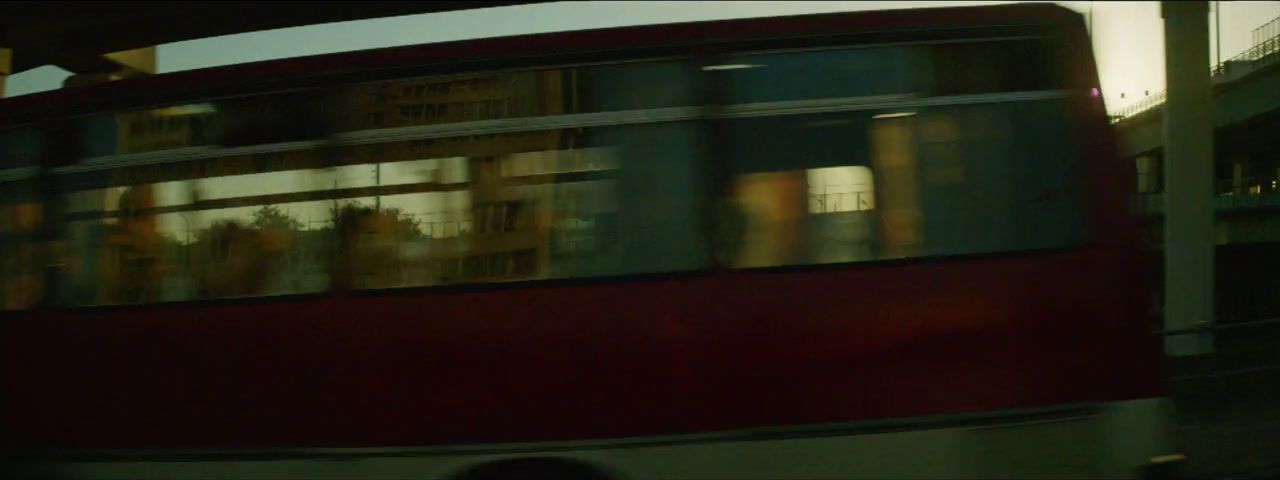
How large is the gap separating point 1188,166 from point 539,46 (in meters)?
13.3

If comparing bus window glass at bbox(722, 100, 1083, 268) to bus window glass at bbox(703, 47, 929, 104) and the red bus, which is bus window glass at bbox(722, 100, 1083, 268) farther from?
bus window glass at bbox(703, 47, 929, 104)

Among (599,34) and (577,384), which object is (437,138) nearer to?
(599,34)

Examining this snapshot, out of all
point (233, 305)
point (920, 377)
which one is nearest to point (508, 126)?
point (233, 305)

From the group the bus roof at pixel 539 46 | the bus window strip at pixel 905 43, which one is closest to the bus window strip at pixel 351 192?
the bus roof at pixel 539 46

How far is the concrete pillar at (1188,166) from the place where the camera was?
1528cm

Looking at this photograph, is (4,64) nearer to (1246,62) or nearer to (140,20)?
(140,20)

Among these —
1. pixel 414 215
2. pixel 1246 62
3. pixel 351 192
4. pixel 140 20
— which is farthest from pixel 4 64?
pixel 1246 62

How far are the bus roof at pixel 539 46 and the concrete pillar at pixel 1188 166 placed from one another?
11644mm

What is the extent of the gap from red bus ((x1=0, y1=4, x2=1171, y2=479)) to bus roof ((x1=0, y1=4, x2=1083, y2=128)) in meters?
0.02

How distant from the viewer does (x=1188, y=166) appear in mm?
15602

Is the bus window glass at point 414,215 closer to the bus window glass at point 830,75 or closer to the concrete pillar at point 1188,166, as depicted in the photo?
the bus window glass at point 830,75

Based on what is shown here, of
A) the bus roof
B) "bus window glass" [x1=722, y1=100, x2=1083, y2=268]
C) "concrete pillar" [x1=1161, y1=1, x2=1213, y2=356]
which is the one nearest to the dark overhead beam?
"concrete pillar" [x1=1161, y1=1, x2=1213, y2=356]

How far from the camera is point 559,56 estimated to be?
17.2 feet

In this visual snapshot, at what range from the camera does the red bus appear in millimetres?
4949
